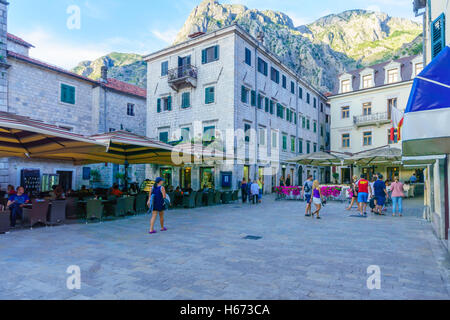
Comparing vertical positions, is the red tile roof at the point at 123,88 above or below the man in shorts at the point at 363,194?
above

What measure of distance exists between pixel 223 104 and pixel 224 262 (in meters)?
17.7

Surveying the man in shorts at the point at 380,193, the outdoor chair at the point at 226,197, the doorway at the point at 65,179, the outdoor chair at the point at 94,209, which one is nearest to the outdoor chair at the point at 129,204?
the outdoor chair at the point at 94,209

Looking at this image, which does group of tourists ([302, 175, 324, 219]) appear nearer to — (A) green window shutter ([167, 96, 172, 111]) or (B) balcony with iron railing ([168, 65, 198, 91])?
(B) balcony with iron railing ([168, 65, 198, 91])

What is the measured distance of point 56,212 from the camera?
30.2ft

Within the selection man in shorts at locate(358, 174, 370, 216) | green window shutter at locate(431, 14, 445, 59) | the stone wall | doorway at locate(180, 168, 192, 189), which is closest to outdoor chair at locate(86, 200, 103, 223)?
the stone wall

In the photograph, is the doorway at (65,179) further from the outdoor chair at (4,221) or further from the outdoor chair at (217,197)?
the outdoor chair at (4,221)

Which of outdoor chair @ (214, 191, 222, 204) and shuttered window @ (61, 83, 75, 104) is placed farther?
shuttered window @ (61, 83, 75, 104)

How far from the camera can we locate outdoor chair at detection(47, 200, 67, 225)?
29.9 feet

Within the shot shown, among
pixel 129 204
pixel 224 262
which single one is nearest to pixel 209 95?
pixel 129 204

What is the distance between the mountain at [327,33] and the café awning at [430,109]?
6619 centimetres

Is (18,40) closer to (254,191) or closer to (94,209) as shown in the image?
(94,209)

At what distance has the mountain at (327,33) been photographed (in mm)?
78244

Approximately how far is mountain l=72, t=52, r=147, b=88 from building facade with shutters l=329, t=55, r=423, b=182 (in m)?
59.7
